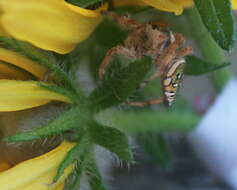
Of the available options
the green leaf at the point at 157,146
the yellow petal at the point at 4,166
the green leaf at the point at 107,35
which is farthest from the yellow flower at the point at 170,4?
the green leaf at the point at 157,146

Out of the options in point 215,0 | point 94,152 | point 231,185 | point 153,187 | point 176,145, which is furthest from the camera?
point 176,145

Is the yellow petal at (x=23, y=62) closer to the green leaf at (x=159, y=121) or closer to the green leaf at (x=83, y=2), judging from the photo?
the green leaf at (x=83, y=2)

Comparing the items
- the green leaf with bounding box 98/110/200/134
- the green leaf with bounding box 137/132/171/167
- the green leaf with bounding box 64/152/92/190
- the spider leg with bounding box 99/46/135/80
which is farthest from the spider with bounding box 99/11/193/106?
the green leaf with bounding box 137/132/171/167

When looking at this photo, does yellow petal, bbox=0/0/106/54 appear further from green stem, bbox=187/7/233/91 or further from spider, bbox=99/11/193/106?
green stem, bbox=187/7/233/91

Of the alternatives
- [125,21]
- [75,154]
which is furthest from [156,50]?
[75,154]

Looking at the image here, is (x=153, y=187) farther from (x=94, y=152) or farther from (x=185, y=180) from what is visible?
(x=94, y=152)

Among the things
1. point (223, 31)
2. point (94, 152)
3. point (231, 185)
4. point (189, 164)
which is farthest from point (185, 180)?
point (223, 31)
